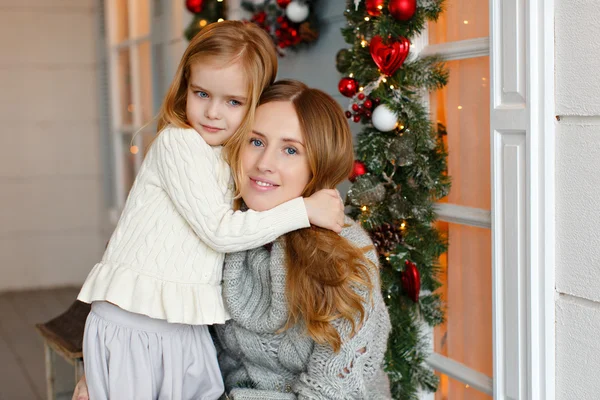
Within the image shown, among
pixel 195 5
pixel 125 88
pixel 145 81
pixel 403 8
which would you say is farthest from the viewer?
pixel 125 88

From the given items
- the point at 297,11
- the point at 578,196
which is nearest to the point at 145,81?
the point at 297,11

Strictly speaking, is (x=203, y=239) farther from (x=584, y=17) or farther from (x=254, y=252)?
(x=584, y=17)

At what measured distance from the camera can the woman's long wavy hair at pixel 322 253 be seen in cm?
158

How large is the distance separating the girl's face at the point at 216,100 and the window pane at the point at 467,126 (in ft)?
2.12

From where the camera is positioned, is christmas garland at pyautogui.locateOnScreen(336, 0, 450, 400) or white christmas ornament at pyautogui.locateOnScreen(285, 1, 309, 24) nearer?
christmas garland at pyautogui.locateOnScreen(336, 0, 450, 400)

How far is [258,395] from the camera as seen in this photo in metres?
1.68

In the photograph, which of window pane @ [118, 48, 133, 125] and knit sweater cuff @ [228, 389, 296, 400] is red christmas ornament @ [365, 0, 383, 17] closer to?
knit sweater cuff @ [228, 389, 296, 400]

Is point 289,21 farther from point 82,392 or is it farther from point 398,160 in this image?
point 82,392

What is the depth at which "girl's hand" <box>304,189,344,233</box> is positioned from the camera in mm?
1623

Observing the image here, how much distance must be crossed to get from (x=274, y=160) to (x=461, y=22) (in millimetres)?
733

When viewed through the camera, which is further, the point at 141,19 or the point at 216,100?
the point at 141,19

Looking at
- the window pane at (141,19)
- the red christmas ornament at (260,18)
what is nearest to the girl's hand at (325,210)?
the red christmas ornament at (260,18)

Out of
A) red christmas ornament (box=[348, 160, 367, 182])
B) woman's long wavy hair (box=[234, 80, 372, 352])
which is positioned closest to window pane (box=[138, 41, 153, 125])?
Answer: red christmas ornament (box=[348, 160, 367, 182])

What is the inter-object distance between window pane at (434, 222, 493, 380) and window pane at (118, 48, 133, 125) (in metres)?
3.55
